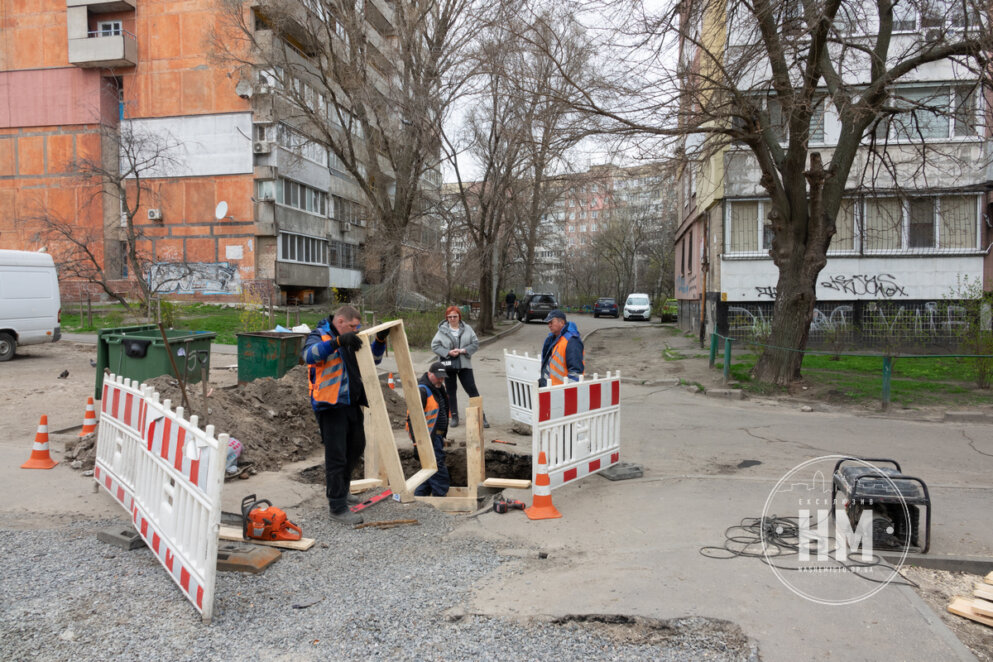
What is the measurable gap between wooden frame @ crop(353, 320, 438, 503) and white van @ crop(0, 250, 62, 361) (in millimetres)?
13151

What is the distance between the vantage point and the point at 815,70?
38.2 feet

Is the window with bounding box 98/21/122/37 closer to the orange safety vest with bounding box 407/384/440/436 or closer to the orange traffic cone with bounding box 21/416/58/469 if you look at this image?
the orange traffic cone with bounding box 21/416/58/469

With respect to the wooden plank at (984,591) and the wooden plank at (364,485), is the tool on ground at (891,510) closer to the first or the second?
the wooden plank at (984,591)

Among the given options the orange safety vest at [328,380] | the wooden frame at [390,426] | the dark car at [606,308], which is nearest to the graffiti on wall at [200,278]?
the dark car at [606,308]

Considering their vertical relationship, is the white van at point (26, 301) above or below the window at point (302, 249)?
below

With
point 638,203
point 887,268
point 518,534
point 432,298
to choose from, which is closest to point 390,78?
point 432,298

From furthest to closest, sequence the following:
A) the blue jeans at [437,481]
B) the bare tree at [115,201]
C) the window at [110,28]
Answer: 1. the window at [110,28]
2. the bare tree at [115,201]
3. the blue jeans at [437,481]

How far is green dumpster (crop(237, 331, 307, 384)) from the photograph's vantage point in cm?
1089

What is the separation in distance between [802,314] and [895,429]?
3649 millimetres

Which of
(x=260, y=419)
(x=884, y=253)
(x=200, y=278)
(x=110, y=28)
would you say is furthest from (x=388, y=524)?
(x=110, y=28)

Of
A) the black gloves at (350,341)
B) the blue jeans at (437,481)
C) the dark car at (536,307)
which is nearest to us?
the black gloves at (350,341)

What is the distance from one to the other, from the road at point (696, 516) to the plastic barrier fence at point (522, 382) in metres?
0.44

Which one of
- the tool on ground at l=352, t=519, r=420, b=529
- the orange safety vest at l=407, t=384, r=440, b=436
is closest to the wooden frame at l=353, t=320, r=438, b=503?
the orange safety vest at l=407, t=384, r=440, b=436

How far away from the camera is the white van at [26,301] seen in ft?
50.7
